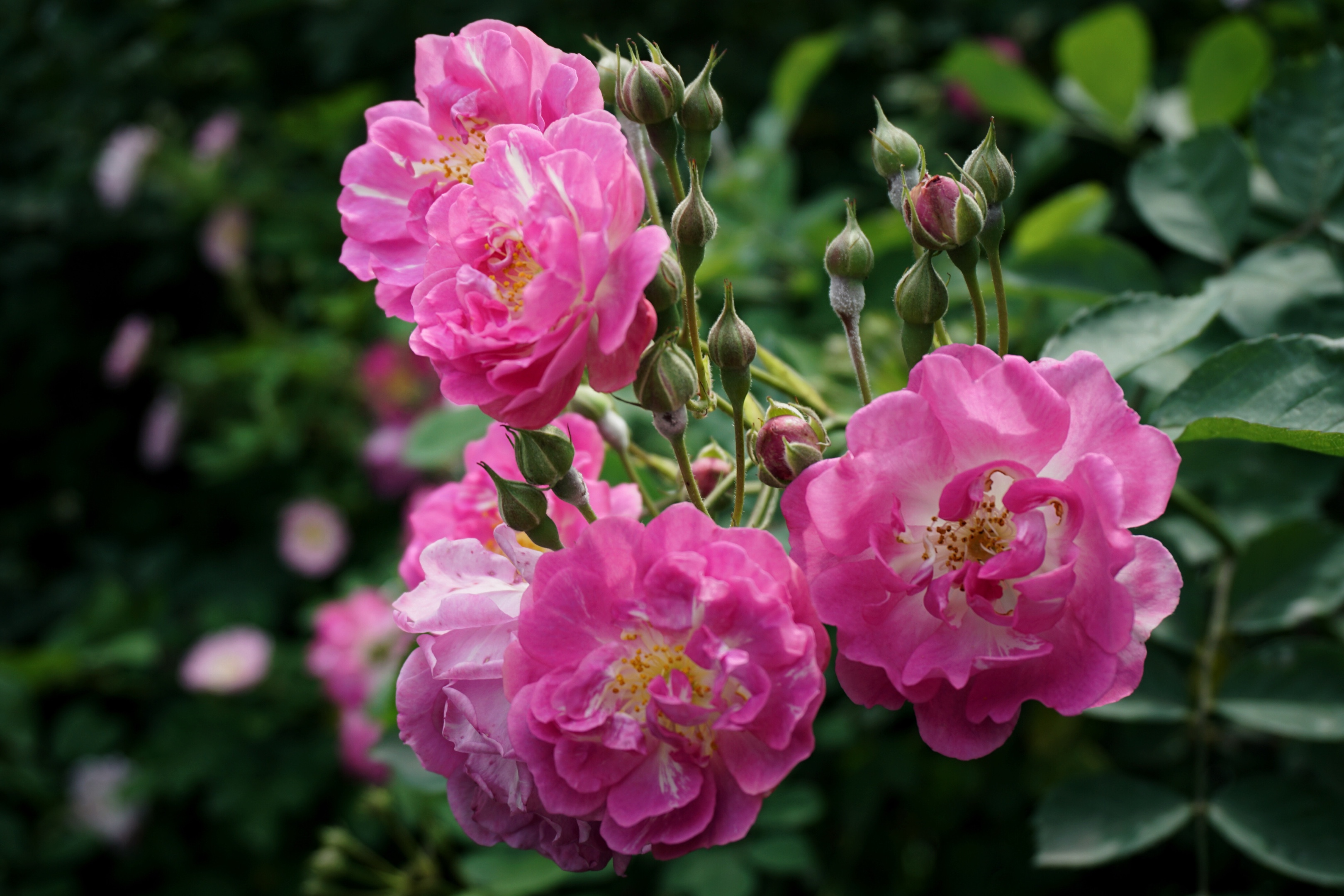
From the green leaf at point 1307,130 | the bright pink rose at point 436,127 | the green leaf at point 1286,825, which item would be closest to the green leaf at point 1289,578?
the green leaf at point 1286,825

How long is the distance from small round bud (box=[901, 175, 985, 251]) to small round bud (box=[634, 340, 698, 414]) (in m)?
0.24

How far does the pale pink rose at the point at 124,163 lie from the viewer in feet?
10.9

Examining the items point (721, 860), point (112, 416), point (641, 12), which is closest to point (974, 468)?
point (721, 860)

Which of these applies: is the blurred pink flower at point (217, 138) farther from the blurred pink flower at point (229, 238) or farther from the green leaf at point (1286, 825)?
the green leaf at point (1286, 825)

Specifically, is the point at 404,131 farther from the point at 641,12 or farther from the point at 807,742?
the point at 641,12

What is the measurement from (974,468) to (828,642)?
0.17 m

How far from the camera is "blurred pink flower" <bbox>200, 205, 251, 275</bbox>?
3.23 metres

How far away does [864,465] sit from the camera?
2.33ft

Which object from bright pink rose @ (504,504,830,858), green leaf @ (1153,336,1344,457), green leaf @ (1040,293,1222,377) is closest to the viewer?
bright pink rose @ (504,504,830,858)

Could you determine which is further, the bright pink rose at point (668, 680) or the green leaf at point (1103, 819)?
the green leaf at point (1103, 819)

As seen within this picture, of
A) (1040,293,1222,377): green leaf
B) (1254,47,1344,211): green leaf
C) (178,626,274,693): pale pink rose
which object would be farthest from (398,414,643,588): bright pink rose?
(178,626,274,693): pale pink rose

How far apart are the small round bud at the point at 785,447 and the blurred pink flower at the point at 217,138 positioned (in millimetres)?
3021

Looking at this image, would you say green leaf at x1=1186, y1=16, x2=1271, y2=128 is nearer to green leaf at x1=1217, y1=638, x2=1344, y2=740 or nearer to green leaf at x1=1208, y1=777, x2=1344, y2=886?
green leaf at x1=1217, y1=638, x2=1344, y2=740

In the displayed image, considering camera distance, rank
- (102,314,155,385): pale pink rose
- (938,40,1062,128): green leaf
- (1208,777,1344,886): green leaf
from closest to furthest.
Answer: (1208,777,1344,886): green leaf
(938,40,1062,128): green leaf
(102,314,155,385): pale pink rose
